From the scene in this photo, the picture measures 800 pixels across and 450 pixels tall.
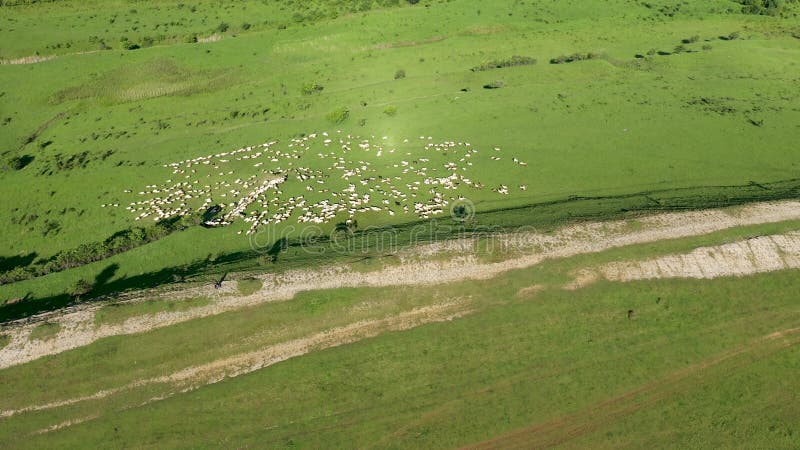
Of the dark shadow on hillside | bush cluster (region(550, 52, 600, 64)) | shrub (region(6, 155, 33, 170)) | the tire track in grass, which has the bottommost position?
the tire track in grass

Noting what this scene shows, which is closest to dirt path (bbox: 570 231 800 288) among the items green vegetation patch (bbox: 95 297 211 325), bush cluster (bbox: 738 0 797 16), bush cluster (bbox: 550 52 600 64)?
green vegetation patch (bbox: 95 297 211 325)

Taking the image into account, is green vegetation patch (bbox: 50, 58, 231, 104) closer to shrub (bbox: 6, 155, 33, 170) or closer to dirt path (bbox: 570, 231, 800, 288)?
shrub (bbox: 6, 155, 33, 170)

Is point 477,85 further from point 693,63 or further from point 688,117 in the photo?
point 693,63

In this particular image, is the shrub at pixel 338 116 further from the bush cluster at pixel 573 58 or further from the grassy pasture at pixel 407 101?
the bush cluster at pixel 573 58

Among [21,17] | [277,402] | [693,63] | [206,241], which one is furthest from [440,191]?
[21,17]

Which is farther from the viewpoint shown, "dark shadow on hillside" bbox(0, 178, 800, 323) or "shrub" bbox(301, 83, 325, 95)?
"shrub" bbox(301, 83, 325, 95)

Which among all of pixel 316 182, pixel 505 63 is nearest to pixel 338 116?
pixel 316 182
